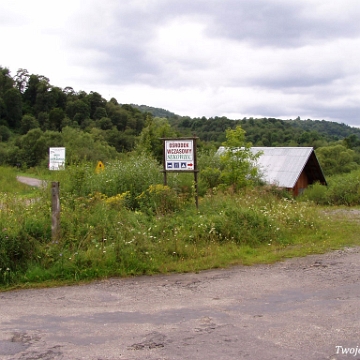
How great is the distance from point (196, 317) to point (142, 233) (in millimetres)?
3121

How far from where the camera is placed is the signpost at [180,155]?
11062 millimetres

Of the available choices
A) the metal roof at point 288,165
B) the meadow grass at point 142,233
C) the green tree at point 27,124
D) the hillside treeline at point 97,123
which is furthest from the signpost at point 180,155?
the green tree at point 27,124

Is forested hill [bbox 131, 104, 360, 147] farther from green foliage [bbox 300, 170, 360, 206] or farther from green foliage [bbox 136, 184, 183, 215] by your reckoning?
green foliage [bbox 136, 184, 183, 215]

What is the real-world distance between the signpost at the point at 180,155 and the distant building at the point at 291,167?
2132 centimetres

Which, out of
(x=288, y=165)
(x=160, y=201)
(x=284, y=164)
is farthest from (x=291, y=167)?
(x=160, y=201)

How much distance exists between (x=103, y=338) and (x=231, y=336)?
1.39 metres

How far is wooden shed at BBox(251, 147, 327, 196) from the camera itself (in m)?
32.8

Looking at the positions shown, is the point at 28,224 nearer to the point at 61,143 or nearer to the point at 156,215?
the point at 156,215

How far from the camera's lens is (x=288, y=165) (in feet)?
112

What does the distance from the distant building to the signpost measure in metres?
21.3

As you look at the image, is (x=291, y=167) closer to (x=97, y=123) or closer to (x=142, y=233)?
(x=142, y=233)

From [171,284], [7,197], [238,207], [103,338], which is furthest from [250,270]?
[7,197]

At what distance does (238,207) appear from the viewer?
10211mm

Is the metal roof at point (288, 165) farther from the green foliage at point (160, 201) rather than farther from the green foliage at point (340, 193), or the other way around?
the green foliage at point (160, 201)
